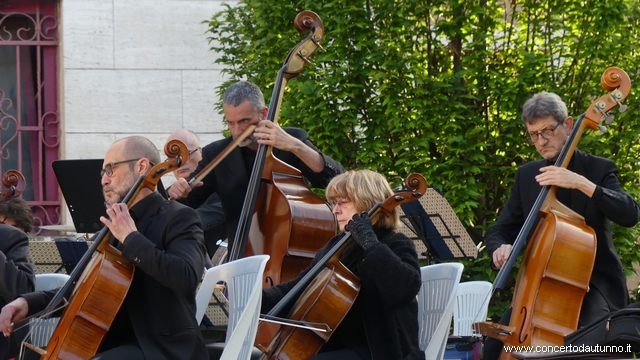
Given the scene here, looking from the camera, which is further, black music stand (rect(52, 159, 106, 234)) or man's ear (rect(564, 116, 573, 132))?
black music stand (rect(52, 159, 106, 234))

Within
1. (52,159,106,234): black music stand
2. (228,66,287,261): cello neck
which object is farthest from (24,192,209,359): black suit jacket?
(52,159,106,234): black music stand

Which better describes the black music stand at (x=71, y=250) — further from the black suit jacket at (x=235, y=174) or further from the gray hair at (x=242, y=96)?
the gray hair at (x=242, y=96)

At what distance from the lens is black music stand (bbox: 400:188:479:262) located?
542 cm

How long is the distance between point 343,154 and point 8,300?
2.65 metres

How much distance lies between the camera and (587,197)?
4.52 metres

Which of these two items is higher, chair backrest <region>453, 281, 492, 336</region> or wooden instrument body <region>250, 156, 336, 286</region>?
wooden instrument body <region>250, 156, 336, 286</region>

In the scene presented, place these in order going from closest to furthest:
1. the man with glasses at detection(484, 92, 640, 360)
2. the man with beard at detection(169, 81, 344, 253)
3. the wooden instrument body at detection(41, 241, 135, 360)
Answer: the wooden instrument body at detection(41, 241, 135, 360), the man with glasses at detection(484, 92, 640, 360), the man with beard at detection(169, 81, 344, 253)

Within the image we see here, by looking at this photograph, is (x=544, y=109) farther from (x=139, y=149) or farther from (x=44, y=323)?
(x=44, y=323)

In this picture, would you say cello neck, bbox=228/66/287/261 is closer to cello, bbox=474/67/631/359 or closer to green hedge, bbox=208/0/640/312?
cello, bbox=474/67/631/359

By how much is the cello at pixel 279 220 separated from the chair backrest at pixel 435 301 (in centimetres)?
57

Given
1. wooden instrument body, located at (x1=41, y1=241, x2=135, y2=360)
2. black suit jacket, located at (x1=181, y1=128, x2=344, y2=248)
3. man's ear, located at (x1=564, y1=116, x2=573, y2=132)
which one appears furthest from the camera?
black suit jacket, located at (x1=181, y1=128, x2=344, y2=248)

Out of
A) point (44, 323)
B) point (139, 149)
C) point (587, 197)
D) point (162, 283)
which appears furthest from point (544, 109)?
point (44, 323)

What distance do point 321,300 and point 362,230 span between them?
0.32 metres

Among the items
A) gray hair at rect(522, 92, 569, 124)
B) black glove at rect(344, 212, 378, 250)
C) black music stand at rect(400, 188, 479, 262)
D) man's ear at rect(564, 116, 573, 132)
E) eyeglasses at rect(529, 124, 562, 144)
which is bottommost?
black music stand at rect(400, 188, 479, 262)
